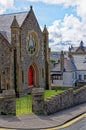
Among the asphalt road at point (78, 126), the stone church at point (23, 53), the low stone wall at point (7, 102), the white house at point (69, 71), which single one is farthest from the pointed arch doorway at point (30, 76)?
the white house at point (69, 71)

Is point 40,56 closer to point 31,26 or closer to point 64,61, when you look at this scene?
point 31,26

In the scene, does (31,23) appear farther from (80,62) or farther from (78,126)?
(80,62)

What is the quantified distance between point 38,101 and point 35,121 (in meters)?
2.05

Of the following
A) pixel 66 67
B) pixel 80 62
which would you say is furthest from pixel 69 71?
pixel 80 62

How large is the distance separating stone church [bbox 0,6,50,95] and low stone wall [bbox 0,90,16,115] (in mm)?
12885

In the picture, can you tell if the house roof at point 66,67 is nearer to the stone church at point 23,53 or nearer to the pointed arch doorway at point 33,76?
the stone church at point 23,53

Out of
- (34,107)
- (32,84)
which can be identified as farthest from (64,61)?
(34,107)

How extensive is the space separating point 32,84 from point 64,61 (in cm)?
2139

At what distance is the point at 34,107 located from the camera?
2075 cm

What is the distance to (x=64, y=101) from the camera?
2420 cm

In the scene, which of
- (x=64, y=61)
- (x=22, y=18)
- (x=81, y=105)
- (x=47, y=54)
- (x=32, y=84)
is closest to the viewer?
(x=81, y=105)

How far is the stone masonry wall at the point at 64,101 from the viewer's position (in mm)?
21586

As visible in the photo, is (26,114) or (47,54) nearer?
(26,114)

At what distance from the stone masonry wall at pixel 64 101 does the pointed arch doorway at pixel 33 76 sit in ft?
32.8
